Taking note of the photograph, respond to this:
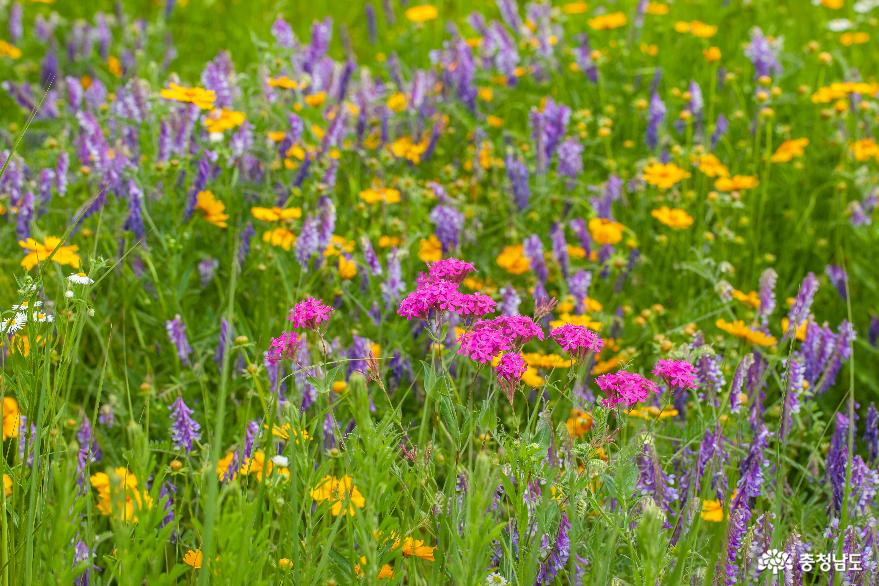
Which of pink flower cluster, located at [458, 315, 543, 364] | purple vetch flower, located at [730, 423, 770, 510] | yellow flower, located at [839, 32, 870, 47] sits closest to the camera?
pink flower cluster, located at [458, 315, 543, 364]

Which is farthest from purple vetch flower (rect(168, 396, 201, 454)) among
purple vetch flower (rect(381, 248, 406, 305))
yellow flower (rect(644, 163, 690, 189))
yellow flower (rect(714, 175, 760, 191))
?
yellow flower (rect(714, 175, 760, 191))

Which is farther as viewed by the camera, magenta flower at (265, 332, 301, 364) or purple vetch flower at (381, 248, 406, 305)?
purple vetch flower at (381, 248, 406, 305)

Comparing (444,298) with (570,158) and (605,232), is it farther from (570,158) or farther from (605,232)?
(570,158)

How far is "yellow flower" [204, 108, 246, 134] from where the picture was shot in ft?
10.3

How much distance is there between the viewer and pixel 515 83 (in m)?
4.28

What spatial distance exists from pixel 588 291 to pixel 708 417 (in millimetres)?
979

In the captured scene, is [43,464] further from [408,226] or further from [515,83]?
[515,83]

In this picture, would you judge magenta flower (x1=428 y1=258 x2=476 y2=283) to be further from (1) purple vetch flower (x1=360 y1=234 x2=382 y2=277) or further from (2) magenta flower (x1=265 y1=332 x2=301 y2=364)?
(1) purple vetch flower (x1=360 y1=234 x2=382 y2=277)

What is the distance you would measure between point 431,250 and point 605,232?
1.67 feet

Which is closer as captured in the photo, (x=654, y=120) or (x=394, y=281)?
(x=394, y=281)

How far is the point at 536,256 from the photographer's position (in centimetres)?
299

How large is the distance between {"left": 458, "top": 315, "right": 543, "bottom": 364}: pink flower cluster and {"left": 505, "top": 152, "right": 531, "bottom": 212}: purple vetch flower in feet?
5.37

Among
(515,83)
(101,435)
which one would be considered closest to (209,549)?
(101,435)

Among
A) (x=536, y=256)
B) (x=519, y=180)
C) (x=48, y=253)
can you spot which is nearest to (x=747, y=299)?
(x=536, y=256)
